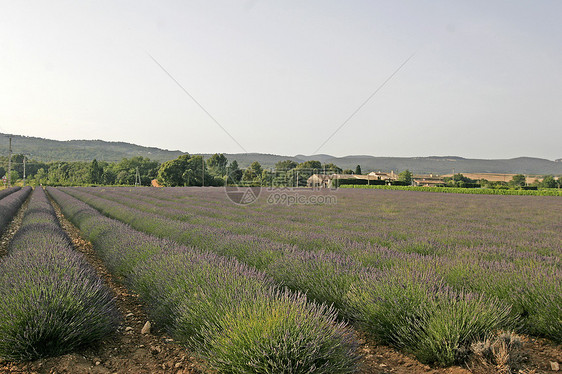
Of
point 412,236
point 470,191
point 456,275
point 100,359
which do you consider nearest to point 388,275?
point 456,275

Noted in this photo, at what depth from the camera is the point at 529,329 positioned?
128 inches

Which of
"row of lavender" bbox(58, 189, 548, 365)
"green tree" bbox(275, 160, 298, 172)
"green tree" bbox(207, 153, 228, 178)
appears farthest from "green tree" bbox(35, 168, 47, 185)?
"row of lavender" bbox(58, 189, 548, 365)

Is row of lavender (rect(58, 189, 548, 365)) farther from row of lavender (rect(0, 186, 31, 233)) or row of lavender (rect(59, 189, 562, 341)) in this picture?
row of lavender (rect(0, 186, 31, 233))

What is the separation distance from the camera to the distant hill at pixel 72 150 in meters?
140

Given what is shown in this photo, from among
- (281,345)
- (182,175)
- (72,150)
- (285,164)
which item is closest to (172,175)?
(182,175)

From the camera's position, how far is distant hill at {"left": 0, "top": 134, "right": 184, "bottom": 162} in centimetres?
13975

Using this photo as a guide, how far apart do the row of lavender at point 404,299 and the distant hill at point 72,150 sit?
137 meters

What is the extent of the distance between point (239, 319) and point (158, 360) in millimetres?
1005

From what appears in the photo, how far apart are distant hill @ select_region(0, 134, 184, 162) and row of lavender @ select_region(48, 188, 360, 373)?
137045 millimetres

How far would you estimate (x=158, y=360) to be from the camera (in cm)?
271

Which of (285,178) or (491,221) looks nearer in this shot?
(491,221)

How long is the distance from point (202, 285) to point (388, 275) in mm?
1845

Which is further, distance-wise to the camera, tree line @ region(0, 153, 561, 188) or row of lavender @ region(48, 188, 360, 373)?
tree line @ region(0, 153, 561, 188)

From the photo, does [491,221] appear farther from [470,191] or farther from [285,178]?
[285,178]
